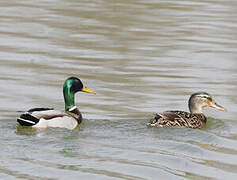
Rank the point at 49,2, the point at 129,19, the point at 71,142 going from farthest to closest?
the point at 49,2 → the point at 129,19 → the point at 71,142

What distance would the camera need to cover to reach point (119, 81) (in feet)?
51.3

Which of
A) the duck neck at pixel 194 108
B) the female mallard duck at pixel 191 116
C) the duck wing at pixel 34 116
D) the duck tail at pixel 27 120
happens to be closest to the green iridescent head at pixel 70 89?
the duck wing at pixel 34 116

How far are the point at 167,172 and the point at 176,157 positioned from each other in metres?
0.65

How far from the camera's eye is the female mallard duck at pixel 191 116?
12.6m

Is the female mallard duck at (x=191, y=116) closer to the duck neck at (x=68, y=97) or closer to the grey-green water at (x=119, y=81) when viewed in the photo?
the grey-green water at (x=119, y=81)

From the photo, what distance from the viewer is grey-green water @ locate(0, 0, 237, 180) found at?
10625mm

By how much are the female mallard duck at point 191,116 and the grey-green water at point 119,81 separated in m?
0.15

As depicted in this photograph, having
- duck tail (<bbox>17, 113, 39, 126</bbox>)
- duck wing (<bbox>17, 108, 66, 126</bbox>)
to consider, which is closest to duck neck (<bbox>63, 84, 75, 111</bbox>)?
duck wing (<bbox>17, 108, 66, 126</bbox>)

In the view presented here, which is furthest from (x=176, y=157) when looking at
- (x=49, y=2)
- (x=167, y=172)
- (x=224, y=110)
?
(x=49, y=2)

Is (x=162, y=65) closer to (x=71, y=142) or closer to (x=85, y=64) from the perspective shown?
(x=85, y=64)

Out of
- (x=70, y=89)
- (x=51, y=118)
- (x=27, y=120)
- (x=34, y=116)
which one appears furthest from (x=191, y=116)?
(x=27, y=120)

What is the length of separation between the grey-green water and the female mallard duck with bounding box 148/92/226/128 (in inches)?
6.1

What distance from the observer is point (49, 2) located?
947 inches

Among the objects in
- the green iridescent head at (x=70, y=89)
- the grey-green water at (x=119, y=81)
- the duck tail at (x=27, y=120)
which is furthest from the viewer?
the green iridescent head at (x=70, y=89)
